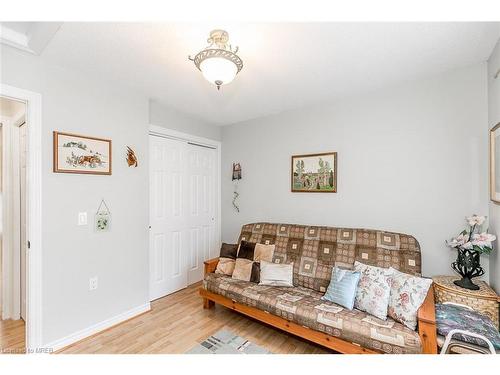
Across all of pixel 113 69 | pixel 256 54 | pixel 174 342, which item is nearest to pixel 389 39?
pixel 256 54

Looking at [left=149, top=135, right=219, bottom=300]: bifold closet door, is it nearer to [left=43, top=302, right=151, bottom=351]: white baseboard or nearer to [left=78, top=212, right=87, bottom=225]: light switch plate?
[left=43, top=302, right=151, bottom=351]: white baseboard

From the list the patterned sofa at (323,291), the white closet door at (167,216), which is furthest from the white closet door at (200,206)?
the patterned sofa at (323,291)

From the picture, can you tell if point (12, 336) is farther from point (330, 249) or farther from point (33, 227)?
point (330, 249)

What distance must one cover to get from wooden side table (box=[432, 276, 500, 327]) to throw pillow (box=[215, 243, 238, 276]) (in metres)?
1.88

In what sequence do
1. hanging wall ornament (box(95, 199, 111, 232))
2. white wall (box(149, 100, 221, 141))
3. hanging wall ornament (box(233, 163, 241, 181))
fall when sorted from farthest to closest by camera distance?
hanging wall ornament (box(233, 163, 241, 181)) → white wall (box(149, 100, 221, 141)) → hanging wall ornament (box(95, 199, 111, 232))

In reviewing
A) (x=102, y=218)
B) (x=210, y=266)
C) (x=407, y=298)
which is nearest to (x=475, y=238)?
(x=407, y=298)

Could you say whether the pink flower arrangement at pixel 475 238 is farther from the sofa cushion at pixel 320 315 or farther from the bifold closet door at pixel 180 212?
the bifold closet door at pixel 180 212

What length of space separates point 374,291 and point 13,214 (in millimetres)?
3417

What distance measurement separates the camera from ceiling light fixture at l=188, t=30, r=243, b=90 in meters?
1.49

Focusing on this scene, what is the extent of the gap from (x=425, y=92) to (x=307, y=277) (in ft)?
6.87

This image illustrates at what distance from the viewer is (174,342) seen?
2.12 metres

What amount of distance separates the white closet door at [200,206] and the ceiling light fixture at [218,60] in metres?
1.96

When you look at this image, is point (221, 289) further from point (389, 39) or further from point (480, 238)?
point (389, 39)

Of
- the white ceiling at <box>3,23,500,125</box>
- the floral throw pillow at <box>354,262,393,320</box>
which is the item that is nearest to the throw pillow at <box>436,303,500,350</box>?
the floral throw pillow at <box>354,262,393,320</box>
